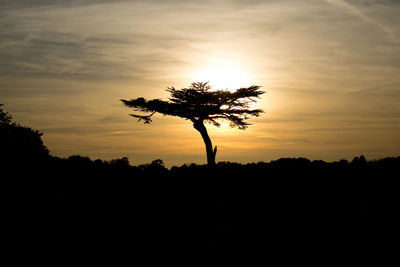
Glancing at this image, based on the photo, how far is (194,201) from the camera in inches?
747

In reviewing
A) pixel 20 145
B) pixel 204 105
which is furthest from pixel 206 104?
pixel 20 145

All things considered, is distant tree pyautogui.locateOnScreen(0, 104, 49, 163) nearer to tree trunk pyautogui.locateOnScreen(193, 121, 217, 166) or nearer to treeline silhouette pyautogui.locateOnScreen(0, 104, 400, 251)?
treeline silhouette pyautogui.locateOnScreen(0, 104, 400, 251)

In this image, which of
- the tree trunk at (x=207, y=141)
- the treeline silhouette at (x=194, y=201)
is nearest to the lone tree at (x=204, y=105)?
the tree trunk at (x=207, y=141)

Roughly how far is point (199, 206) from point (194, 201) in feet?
1.86

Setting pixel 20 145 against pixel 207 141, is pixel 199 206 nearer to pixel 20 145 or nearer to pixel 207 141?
pixel 20 145

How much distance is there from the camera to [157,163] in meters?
24.8

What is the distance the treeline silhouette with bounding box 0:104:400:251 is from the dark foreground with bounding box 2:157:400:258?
0.14ft

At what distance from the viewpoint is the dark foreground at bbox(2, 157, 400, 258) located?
1600 centimetres

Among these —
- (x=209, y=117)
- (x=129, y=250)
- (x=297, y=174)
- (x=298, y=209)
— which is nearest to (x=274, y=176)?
(x=297, y=174)

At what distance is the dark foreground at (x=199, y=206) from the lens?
52.5 ft

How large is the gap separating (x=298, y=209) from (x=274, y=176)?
3.35 metres

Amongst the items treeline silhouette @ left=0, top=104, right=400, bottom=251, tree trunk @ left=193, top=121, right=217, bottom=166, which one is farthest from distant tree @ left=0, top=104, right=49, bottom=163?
tree trunk @ left=193, top=121, right=217, bottom=166

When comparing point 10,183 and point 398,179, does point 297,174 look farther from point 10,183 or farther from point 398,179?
point 10,183

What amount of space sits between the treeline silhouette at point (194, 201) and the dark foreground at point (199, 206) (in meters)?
0.04
